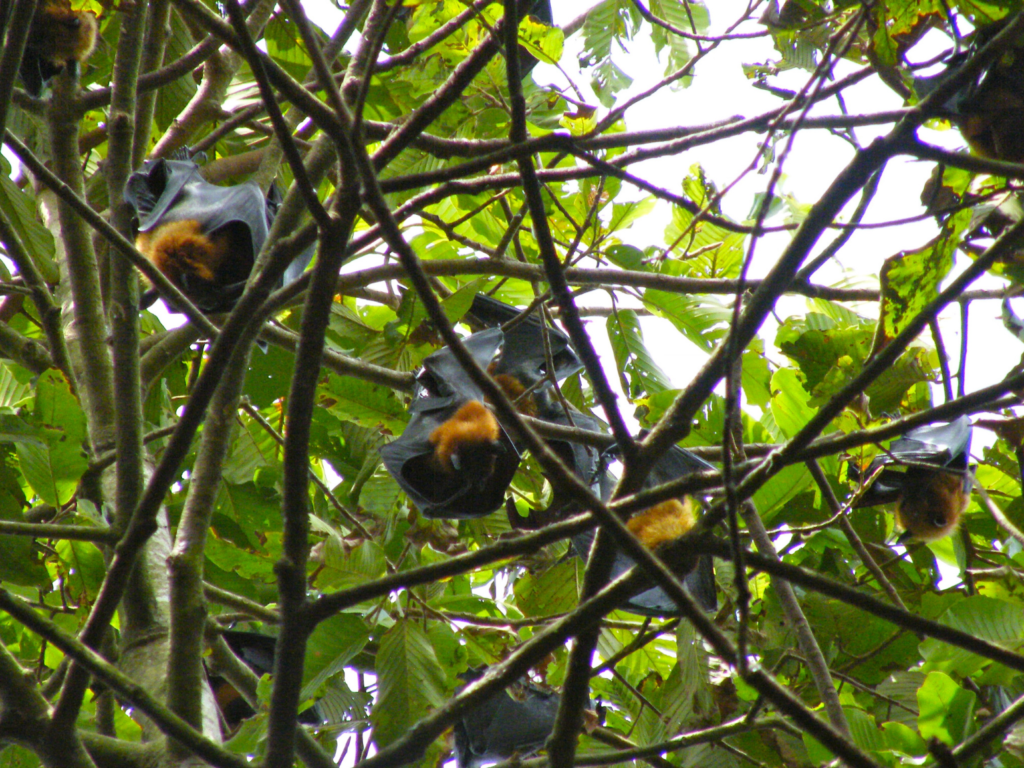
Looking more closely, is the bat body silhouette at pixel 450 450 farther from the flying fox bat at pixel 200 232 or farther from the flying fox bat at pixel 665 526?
the flying fox bat at pixel 200 232

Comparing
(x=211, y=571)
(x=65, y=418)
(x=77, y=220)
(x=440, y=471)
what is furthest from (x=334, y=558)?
(x=77, y=220)

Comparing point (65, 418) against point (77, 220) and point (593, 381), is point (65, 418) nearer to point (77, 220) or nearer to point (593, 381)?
point (77, 220)

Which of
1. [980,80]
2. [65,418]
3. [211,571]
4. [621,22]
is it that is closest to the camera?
[980,80]

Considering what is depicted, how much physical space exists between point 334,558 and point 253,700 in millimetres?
530

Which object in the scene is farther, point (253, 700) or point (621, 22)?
point (621, 22)

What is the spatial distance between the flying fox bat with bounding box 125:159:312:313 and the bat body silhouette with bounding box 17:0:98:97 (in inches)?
13.9

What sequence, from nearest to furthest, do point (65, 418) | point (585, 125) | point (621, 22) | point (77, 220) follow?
point (65, 418), point (585, 125), point (77, 220), point (621, 22)

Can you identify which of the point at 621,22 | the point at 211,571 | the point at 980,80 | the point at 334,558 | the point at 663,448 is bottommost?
the point at 663,448

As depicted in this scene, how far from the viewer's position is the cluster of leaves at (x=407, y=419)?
46.9 inches

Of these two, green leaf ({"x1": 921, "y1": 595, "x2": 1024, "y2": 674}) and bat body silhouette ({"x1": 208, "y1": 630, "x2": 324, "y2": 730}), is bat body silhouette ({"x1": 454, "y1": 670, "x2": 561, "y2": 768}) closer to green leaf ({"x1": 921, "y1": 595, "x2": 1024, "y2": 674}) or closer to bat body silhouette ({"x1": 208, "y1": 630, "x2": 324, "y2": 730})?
bat body silhouette ({"x1": 208, "y1": 630, "x2": 324, "y2": 730})

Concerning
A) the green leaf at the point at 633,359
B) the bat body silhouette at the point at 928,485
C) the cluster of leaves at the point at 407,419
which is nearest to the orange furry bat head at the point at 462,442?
the cluster of leaves at the point at 407,419

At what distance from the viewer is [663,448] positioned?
3.96ft

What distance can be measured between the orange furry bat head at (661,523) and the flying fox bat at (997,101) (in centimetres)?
102

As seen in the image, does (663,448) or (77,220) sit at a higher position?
(77,220)
